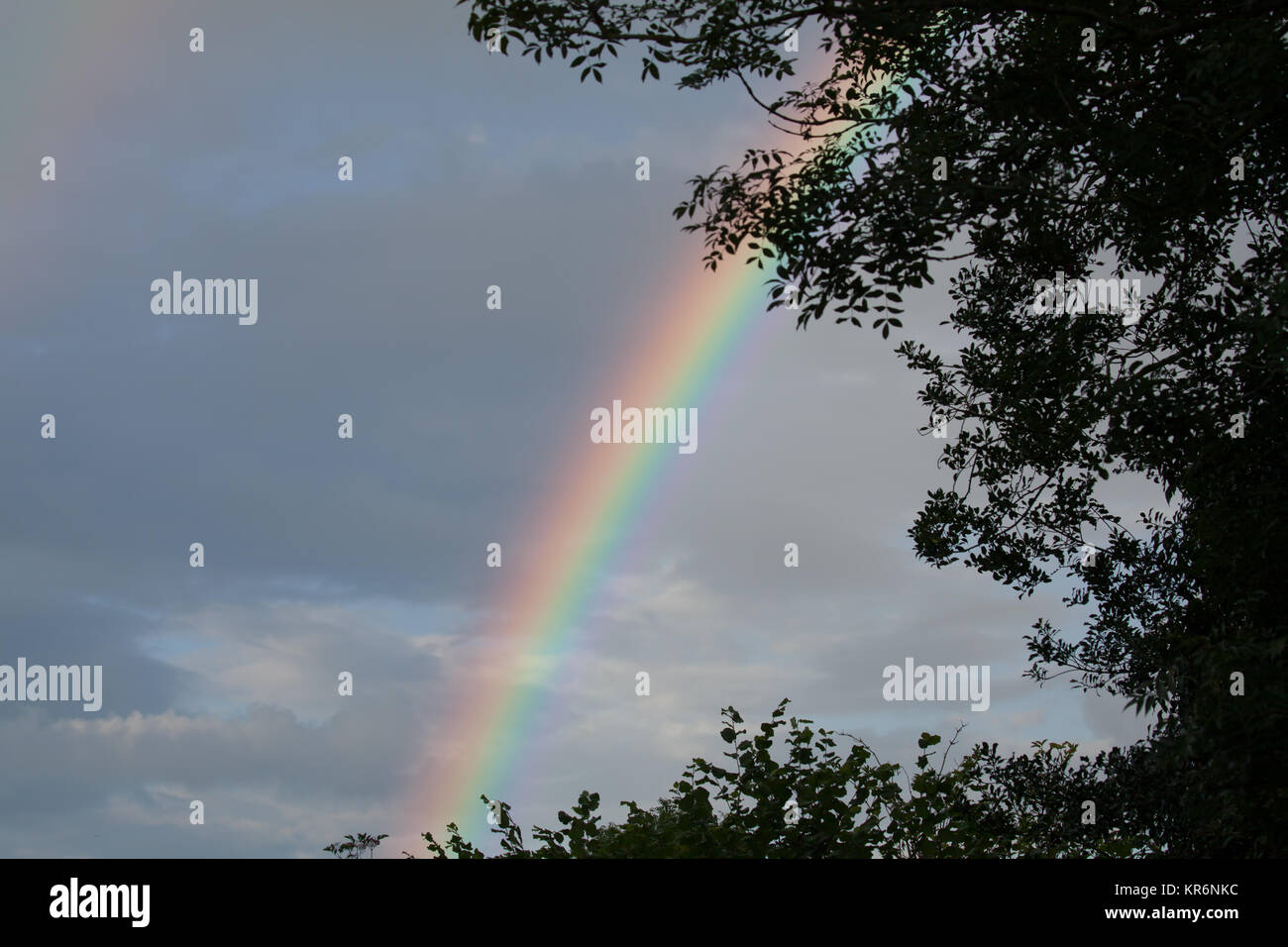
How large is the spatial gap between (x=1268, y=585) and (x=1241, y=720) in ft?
9.70

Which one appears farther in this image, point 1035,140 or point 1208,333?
point 1208,333

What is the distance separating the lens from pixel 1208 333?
12.0 meters

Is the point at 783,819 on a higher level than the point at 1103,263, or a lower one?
lower

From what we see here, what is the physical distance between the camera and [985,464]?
14.6 m

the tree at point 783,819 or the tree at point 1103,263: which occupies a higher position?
the tree at point 1103,263

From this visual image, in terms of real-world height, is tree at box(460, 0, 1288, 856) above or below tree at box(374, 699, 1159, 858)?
above
